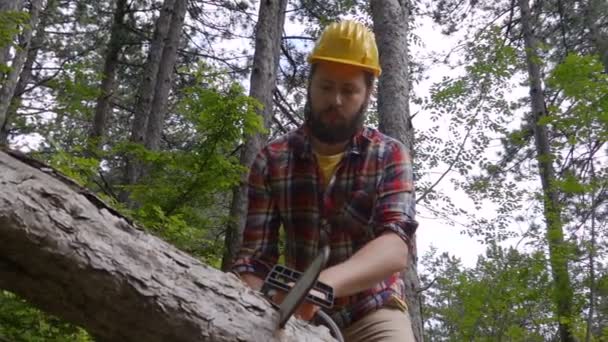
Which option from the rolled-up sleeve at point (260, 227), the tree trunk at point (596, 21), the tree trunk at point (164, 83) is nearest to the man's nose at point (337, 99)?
the rolled-up sleeve at point (260, 227)

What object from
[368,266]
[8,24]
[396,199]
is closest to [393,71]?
[396,199]

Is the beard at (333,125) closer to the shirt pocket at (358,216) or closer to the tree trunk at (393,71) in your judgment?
the shirt pocket at (358,216)

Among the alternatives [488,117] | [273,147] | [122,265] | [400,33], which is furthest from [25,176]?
[488,117]

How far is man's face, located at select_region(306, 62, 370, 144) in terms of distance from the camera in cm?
206

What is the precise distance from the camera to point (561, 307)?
23.2 ft

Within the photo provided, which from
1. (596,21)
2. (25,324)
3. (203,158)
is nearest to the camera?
(25,324)

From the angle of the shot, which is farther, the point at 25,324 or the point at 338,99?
the point at 25,324

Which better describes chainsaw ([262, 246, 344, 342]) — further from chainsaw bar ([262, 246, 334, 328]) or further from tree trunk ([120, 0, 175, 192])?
tree trunk ([120, 0, 175, 192])

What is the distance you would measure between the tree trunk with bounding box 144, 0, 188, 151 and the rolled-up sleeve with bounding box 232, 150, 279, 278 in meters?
7.10

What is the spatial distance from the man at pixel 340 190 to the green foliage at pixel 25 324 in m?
1.71

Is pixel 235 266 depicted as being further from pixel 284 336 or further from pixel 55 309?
pixel 55 309

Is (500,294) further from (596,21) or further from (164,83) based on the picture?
(596,21)

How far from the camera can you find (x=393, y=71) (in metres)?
4.89

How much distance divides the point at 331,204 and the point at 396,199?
0.94ft
